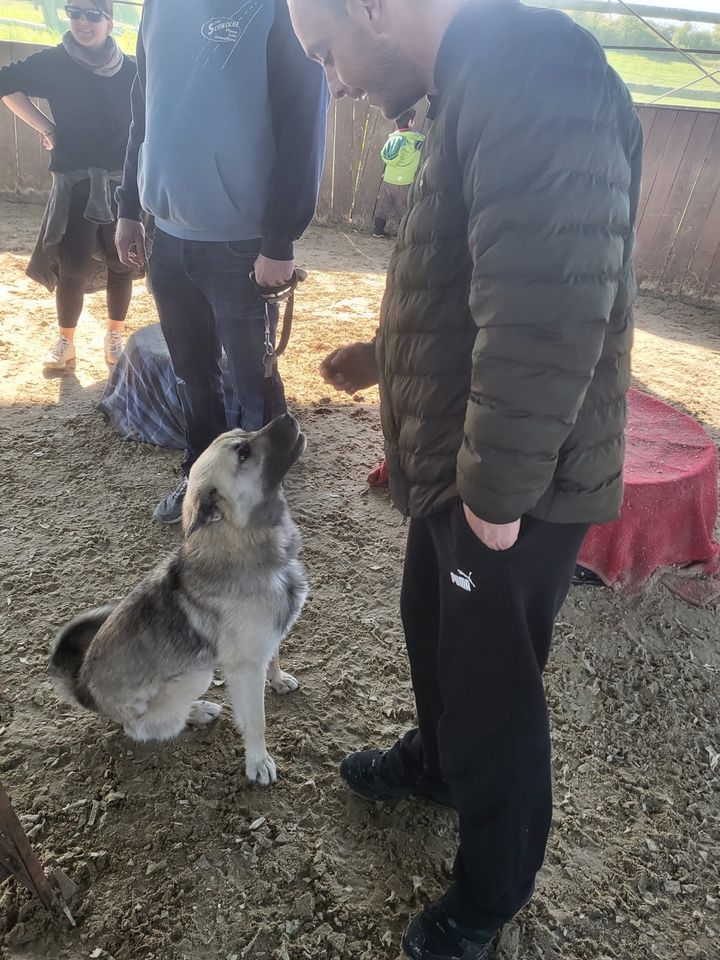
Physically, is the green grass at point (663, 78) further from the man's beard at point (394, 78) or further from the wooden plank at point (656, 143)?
the man's beard at point (394, 78)

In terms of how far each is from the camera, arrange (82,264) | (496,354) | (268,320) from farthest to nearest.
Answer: (82,264), (268,320), (496,354)

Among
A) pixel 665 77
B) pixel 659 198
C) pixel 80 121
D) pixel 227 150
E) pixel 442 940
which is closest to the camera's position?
pixel 442 940

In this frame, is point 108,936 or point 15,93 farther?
point 15,93

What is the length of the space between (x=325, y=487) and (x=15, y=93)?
341cm

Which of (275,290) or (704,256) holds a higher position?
(704,256)

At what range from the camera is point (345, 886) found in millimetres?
1847

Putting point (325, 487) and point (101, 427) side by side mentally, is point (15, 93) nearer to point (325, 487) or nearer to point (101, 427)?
point (101, 427)

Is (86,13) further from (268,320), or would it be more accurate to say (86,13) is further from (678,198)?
(678,198)

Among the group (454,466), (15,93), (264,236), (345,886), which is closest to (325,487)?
(264,236)

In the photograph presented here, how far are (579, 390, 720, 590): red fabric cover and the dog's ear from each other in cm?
194

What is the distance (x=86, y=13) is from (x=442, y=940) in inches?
196

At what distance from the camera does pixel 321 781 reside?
2143mm

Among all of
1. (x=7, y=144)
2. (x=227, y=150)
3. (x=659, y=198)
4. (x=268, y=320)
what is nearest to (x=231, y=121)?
(x=227, y=150)

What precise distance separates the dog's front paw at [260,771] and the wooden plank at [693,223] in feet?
26.1
